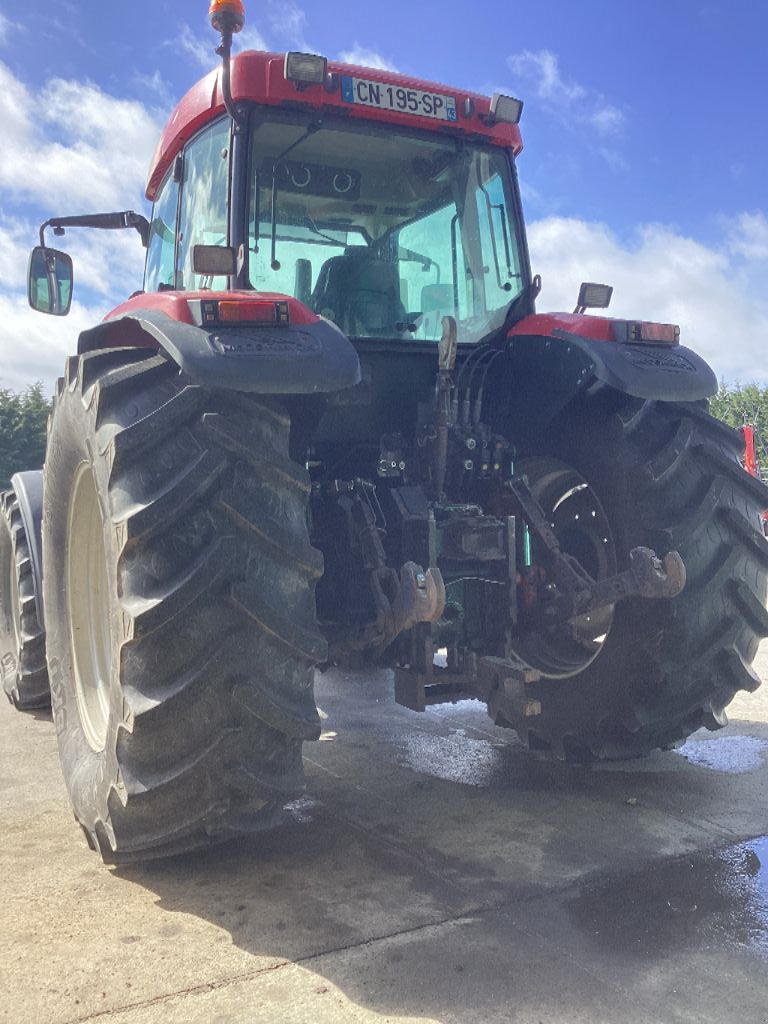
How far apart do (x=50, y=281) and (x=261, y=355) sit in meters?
2.48

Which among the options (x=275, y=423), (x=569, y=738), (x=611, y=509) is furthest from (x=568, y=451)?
(x=275, y=423)

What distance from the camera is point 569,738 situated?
144 inches

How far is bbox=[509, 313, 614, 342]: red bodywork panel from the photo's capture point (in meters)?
3.35

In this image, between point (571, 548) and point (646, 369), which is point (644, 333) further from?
point (571, 548)

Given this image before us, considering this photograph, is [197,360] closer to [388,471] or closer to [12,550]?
[388,471]

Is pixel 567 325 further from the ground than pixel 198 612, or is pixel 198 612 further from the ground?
pixel 567 325

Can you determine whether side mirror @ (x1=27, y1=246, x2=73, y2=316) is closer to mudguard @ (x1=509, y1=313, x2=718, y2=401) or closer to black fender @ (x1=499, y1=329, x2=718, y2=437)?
black fender @ (x1=499, y1=329, x2=718, y2=437)

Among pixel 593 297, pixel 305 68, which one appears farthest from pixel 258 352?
pixel 593 297

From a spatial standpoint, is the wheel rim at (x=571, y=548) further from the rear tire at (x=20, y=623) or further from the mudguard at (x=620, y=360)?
the rear tire at (x=20, y=623)

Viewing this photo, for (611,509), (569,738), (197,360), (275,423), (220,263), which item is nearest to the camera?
(197,360)

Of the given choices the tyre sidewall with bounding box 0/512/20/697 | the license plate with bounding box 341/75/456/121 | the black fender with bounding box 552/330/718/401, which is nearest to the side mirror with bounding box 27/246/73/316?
the tyre sidewall with bounding box 0/512/20/697

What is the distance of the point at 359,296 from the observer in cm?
349

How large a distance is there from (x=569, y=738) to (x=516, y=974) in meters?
1.53

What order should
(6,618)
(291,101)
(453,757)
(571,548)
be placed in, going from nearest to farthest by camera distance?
(291,101)
(571,548)
(453,757)
(6,618)
